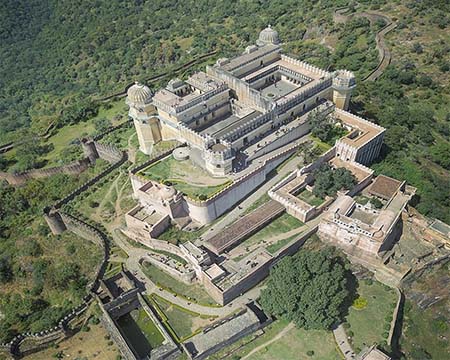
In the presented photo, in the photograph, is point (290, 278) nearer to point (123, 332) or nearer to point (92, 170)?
point (123, 332)

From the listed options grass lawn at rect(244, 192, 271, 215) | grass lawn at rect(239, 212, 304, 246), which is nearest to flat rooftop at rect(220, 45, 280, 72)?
grass lawn at rect(244, 192, 271, 215)

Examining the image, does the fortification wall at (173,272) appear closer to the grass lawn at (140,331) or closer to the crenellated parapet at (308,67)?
the grass lawn at (140,331)

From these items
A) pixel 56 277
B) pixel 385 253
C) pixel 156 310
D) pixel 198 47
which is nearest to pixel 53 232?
pixel 56 277

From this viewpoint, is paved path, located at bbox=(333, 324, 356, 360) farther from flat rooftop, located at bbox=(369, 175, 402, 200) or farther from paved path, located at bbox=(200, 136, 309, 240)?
flat rooftop, located at bbox=(369, 175, 402, 200)

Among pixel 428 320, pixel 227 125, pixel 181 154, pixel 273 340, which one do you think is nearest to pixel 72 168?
pixel 181 154

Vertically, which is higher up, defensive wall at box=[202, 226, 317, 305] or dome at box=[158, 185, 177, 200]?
dome at box=[158, 185, 177, 200]

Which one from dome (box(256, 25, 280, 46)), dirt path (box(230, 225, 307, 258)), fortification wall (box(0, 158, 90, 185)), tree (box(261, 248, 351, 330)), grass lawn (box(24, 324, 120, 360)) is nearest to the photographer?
tree (box(261, 248, 351, 330))

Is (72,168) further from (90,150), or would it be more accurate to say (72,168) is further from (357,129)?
(357,129)
